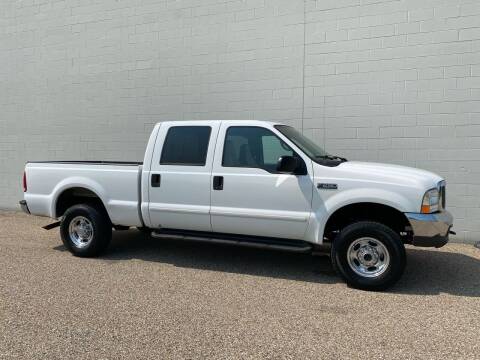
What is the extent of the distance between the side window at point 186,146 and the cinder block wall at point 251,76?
293cm

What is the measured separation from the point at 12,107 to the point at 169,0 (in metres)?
5.11

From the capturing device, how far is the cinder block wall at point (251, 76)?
7.60 m

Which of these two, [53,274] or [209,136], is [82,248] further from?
[209,136]

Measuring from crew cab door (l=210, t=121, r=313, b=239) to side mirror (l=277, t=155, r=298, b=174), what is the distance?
16cm

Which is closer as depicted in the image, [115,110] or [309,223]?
[309,223]

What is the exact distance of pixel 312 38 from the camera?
8375 mm

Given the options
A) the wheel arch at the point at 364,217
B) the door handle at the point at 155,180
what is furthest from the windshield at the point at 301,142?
the door handle at the point at 155,180

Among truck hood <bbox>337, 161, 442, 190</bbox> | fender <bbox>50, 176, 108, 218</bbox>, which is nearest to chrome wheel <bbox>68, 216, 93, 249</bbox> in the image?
fender <bbox>50, 176, 108, 218</bbox>

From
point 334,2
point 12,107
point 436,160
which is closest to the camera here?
point 436,160

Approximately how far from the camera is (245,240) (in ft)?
19.0

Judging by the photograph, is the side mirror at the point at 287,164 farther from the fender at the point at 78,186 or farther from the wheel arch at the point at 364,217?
the fender at the point at 78,186

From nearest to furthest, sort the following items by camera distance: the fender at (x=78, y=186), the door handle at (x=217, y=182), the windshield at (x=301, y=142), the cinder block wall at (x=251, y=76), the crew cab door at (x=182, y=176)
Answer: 1. the windshield at (x=301, y=142)
2. the door handle at (x=217, y=182)
3. the crew cab door at (x=182, y=176)
4. the fender at (x=78, y=186)
5. the cinder block wall at (x=251, y=76)

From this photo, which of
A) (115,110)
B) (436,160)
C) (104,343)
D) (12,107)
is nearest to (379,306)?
(104,343)

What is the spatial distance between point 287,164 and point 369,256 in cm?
143
